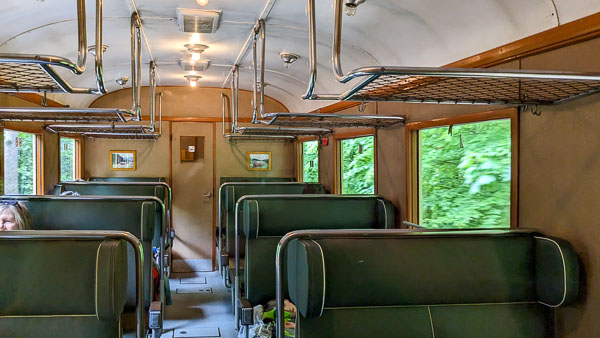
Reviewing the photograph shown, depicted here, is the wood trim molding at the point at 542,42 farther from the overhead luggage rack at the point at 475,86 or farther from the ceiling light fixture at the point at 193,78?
the ceiling light fixture at the point at 193,78

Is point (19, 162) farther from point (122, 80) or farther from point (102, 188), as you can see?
point (122, 80)

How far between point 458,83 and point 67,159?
5929mm

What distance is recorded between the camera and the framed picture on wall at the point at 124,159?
23.5 ft

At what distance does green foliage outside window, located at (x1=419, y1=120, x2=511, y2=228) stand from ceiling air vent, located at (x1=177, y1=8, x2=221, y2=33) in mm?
1795

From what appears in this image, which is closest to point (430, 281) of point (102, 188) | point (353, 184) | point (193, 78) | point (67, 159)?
point (353, 184)

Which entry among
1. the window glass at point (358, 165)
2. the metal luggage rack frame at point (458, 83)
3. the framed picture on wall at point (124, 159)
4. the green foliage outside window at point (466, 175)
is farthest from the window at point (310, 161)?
the metal luggage rack frame at point (458, 83)

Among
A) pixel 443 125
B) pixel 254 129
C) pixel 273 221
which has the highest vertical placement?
pixel 254 129

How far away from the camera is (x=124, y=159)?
719 centimetres

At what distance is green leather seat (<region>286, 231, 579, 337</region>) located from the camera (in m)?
2.03

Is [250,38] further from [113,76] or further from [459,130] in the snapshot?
[113,76]

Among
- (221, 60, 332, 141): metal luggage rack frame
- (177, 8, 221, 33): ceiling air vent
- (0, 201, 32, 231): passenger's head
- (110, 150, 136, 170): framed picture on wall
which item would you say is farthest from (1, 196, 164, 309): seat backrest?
(110, 150, 136, 170): framed picture on wall

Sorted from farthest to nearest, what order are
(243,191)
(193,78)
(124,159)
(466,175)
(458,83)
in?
(124,159) → (193,78) → (243,191) → (466,175) → (458,83)

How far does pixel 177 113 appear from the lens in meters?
7.27

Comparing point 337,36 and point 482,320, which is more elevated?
point 337,36
